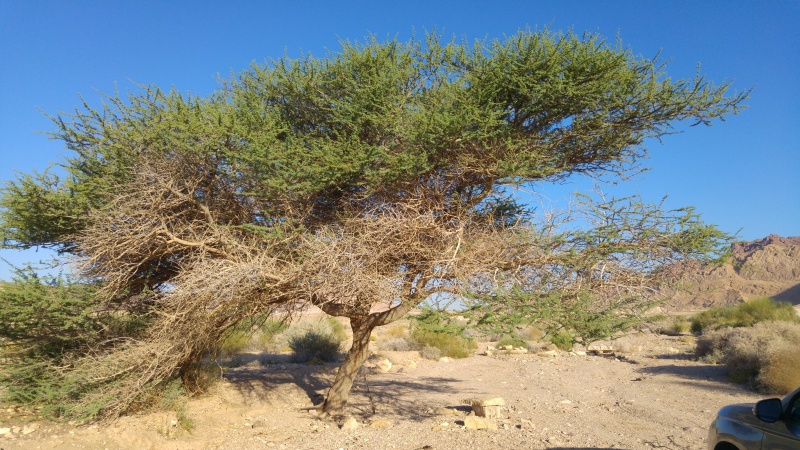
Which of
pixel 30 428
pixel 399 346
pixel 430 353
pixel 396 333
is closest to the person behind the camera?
pixel 30 428

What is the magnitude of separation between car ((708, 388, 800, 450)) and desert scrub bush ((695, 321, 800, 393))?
38.5ft

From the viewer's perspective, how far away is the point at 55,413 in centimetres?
909

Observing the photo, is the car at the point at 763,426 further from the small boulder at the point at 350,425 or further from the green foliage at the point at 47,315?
the green foliage at the point at 47,315

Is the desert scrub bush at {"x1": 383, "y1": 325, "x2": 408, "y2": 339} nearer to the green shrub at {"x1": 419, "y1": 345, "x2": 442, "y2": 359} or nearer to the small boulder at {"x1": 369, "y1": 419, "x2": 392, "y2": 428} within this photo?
the green shrub at {"x1": 419, "y1": 345, "x2": 442, "y2": 359}

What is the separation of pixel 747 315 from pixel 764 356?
463 inches

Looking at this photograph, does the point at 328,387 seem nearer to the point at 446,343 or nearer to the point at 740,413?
the point at 446,343

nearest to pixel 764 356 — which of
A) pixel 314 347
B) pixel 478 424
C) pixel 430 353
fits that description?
pixel 478 424

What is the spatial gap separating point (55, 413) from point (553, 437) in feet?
27.6

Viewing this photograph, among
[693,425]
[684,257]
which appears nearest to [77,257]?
[684,257]

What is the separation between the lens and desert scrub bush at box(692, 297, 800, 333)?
2277 cm

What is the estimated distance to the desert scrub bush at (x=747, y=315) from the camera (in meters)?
22.8

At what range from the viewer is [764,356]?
14.5 m

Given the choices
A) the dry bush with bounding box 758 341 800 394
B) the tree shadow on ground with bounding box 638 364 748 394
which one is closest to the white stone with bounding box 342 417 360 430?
the tree shadow on ground with bounding box 638 364 748 394

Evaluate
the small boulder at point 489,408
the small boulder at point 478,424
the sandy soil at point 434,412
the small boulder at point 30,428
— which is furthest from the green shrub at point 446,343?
the small boulder at point 30,428
